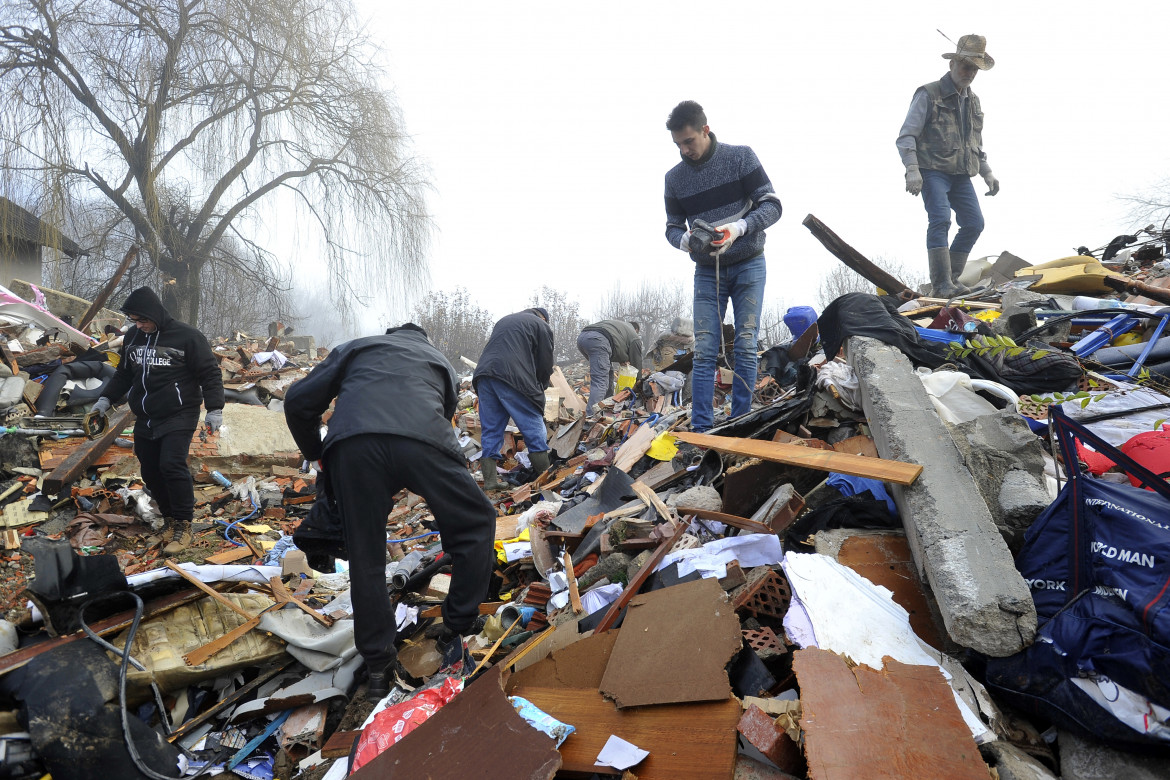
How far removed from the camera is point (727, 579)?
2.41 metres

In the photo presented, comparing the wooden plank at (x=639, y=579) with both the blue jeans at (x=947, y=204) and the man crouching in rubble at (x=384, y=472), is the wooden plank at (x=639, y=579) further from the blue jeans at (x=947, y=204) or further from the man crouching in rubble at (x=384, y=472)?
the blue jeans at (x=947, y=204)

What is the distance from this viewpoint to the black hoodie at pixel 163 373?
4.48 metres

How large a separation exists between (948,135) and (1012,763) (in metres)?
5.60

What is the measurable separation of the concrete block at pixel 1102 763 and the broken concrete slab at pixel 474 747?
1352mm

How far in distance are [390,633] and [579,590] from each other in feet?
2.86

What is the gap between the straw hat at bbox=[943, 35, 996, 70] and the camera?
203 inches

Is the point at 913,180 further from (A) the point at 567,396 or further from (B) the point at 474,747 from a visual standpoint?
(B) the point at 474,747

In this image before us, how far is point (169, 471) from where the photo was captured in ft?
14.9

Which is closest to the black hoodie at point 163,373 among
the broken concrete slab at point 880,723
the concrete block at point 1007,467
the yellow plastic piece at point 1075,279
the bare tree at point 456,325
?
the broken concrete slab at point 880,723

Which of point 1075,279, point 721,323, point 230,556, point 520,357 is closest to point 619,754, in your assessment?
point 721,323

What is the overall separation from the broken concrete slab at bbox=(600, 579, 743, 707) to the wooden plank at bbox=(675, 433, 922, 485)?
0.81m

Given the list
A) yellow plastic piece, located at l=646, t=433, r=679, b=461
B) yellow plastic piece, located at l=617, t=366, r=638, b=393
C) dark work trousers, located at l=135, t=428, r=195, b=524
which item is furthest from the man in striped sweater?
dark work trousers, located at l=135, t=428, r=195, b=524

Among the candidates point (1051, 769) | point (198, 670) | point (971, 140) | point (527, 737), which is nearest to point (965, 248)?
point (971, 140)

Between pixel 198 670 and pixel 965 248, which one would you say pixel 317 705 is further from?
pixel 965 248
